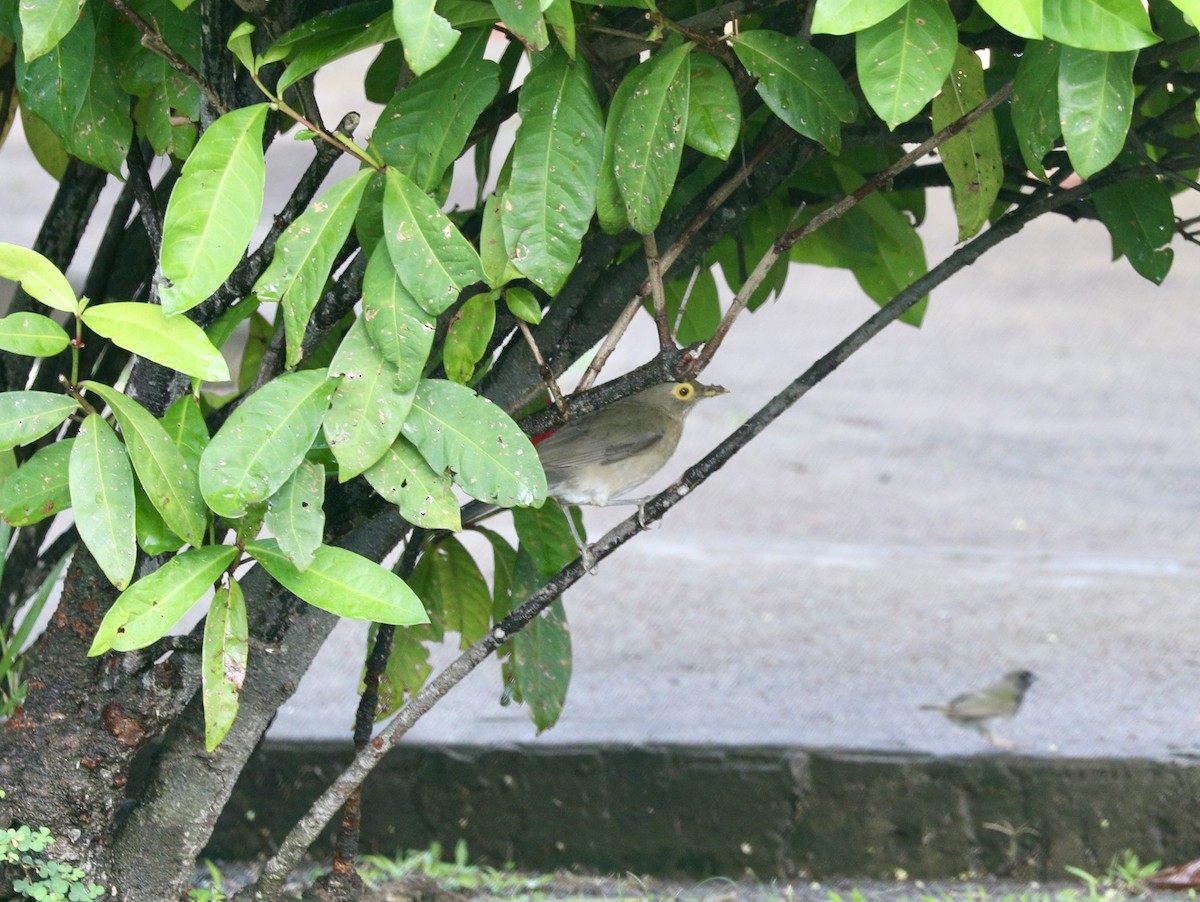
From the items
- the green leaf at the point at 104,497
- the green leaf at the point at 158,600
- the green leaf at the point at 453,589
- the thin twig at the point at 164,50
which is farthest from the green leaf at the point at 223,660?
the green leaf at the point at 453,589

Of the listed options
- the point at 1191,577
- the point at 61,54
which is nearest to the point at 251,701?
the point at 61,54

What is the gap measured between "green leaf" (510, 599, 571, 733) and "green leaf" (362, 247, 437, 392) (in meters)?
1.08

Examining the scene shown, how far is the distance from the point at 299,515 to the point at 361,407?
15 cm

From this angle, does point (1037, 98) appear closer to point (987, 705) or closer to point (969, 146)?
point (969, 146)

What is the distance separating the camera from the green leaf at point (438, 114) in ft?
5.08

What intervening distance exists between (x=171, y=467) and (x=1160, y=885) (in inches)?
106

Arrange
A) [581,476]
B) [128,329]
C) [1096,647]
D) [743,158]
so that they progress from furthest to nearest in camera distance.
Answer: [1096,647] → [581,476] → [743,158] → [128,329]

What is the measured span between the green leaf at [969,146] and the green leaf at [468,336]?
0.64 meters

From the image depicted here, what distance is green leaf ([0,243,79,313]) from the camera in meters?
1.48

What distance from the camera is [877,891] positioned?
129 inches

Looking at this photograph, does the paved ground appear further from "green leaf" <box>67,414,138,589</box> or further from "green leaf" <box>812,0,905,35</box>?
"green leaf" <box>812,0,905,35</box>

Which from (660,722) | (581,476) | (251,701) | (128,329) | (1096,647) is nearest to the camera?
(128,329)

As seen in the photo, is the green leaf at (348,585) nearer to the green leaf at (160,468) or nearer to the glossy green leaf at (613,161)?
the green leaf at (160,468)

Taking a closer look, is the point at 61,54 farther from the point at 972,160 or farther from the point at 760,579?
the point at 760,579
